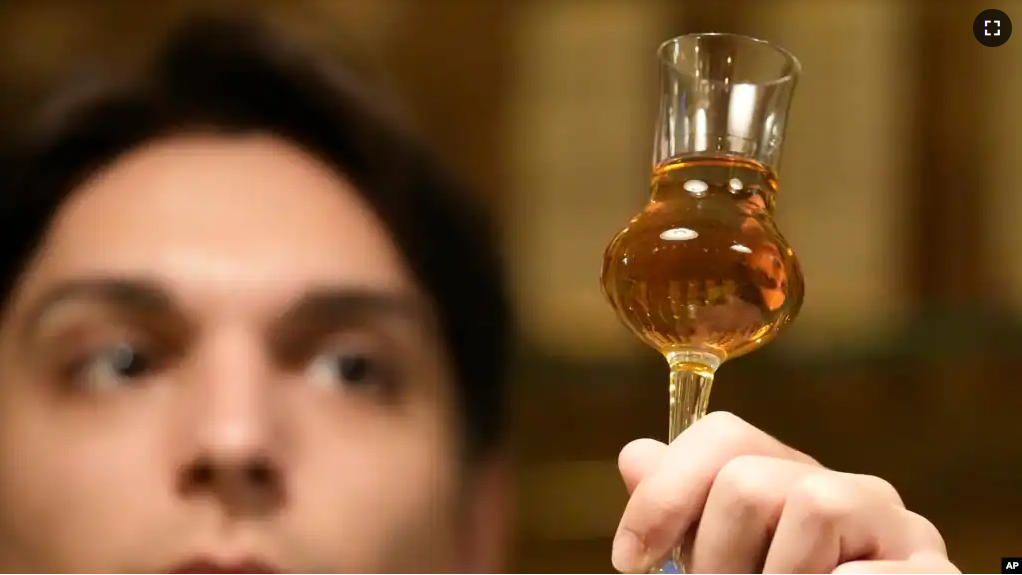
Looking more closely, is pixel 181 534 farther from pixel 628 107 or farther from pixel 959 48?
pixel 959 48

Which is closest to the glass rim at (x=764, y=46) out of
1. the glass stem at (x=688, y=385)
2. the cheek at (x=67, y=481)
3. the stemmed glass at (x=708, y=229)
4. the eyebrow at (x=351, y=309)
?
the stemmed glass at (x=708, y=229)

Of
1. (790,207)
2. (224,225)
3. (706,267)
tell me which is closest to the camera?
(706,267)

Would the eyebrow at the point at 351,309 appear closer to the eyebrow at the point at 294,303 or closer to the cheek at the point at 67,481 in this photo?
the eyebrow at the point at 294,303

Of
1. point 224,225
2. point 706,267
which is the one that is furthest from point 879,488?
point 224,225

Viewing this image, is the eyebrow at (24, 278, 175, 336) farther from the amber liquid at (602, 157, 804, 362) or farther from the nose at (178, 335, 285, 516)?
the amber liquid at (602, 157, 804, 362)

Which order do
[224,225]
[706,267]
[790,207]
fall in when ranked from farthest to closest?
1. [790,207]
2. [224,225]
3. [706,267]

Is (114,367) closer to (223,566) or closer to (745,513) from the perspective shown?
(223,566)
